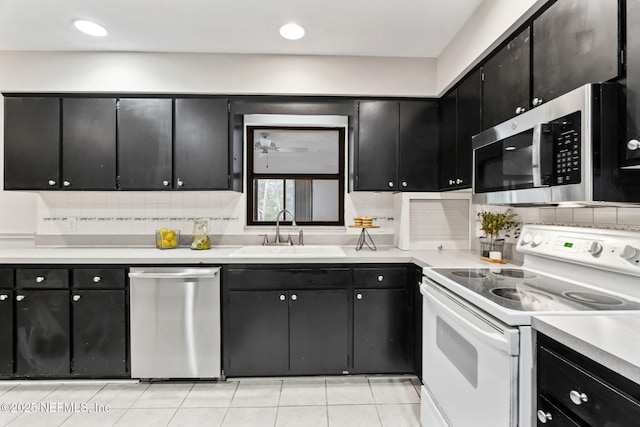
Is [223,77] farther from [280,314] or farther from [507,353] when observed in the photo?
[507,353]

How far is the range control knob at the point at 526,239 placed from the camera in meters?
1.83

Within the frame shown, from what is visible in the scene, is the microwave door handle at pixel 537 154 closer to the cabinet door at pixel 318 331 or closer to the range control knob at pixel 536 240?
the range control knob at pixel 536 240

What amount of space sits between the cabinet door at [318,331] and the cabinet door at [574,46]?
1.70 metres

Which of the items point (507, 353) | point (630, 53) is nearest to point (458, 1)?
point (630, 53)

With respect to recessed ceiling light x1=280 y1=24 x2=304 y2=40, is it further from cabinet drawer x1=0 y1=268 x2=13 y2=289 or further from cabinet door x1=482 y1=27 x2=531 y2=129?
cabinet drawer x1=0 y1=268 x2=13 y2=289

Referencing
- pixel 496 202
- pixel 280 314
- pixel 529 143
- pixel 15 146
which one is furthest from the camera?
pixel 15 146

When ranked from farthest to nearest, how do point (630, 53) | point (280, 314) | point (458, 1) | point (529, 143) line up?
1. point (280, 314)
2. point (458, 1)
3. point (529, 143)
4. point (630, 53)

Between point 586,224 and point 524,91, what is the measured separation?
730 millimetres

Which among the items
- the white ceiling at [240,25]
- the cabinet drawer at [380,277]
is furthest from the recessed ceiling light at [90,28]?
the cabinet drawer at [380,277]

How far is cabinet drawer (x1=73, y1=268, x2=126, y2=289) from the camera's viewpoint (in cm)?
235

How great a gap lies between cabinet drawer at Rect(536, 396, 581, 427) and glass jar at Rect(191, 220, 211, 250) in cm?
239

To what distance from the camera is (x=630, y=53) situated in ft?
3.50

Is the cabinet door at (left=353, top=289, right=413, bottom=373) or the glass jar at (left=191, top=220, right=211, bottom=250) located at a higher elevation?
the glass jar at (left=191, top=220, right=211, bottom=250)

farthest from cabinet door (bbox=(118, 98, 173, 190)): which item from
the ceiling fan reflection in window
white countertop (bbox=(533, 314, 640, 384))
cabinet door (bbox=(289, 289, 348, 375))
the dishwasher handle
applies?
white countertop (bbox=(533, 314, 640, 384))
